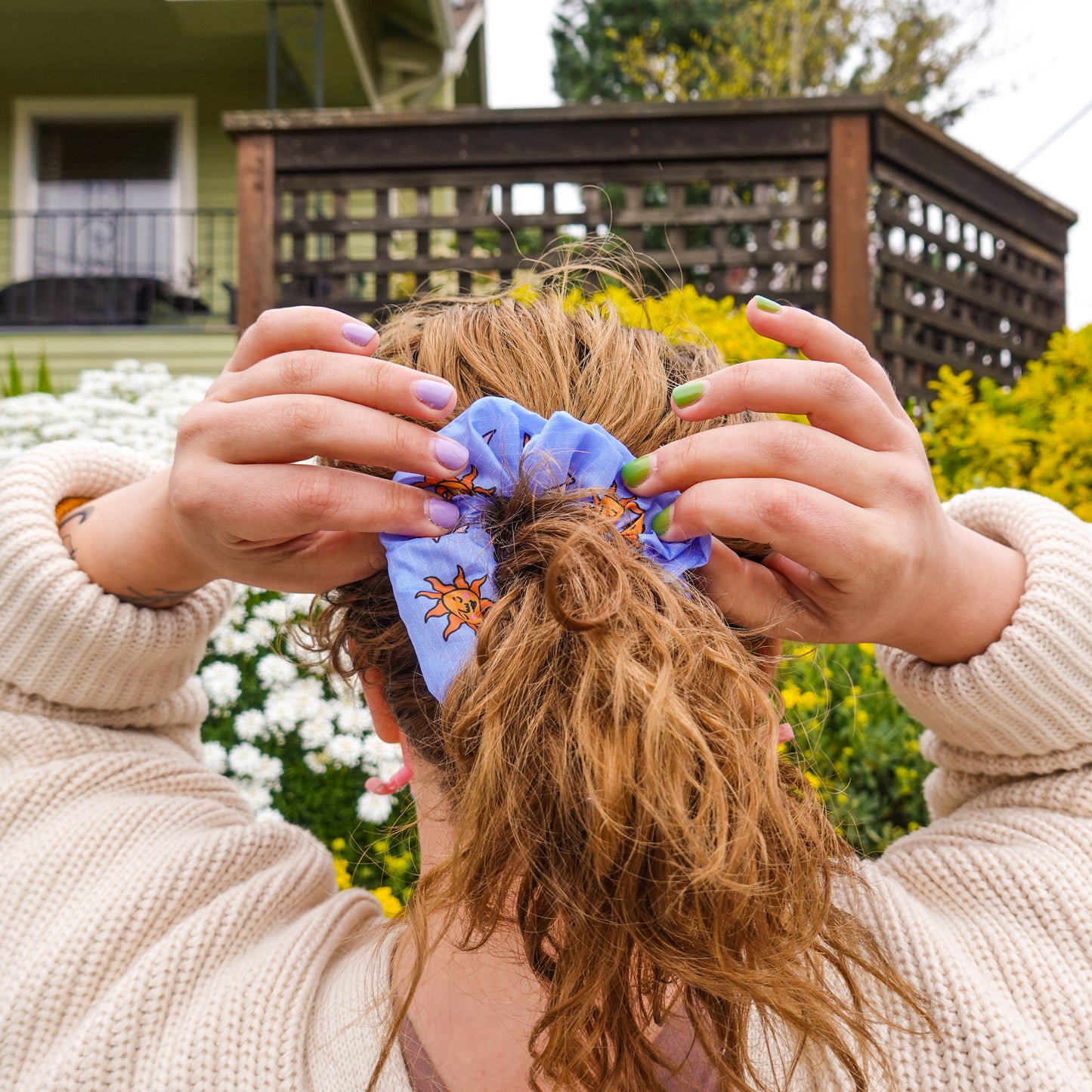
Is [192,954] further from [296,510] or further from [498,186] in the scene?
[498,186]

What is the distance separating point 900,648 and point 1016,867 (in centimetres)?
28

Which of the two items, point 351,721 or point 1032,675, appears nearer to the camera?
point 1032,675

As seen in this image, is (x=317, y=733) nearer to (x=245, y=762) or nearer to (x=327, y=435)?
(x=245, y=762)

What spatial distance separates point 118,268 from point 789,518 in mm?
9491

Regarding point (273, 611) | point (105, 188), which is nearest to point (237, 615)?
point (273, 611)

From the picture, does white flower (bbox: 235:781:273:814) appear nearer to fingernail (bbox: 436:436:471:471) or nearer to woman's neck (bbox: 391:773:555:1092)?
woman's neck (bbox: 391:773:555:1092)

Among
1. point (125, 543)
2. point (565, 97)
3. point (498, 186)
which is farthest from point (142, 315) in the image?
point (565, 97)

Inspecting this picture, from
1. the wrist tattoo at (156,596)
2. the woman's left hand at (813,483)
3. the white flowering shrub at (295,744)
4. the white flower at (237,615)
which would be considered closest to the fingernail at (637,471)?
the woman's left hand at (813,483)

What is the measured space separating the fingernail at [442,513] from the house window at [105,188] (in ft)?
30.5

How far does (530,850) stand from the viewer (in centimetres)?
75

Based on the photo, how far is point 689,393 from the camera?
85 centimetres

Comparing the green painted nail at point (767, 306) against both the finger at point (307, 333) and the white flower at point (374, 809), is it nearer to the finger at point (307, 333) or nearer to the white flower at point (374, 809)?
the finger at point (307, 333)

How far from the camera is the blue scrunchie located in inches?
33.6

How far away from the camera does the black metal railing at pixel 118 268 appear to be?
8445 millimetres
